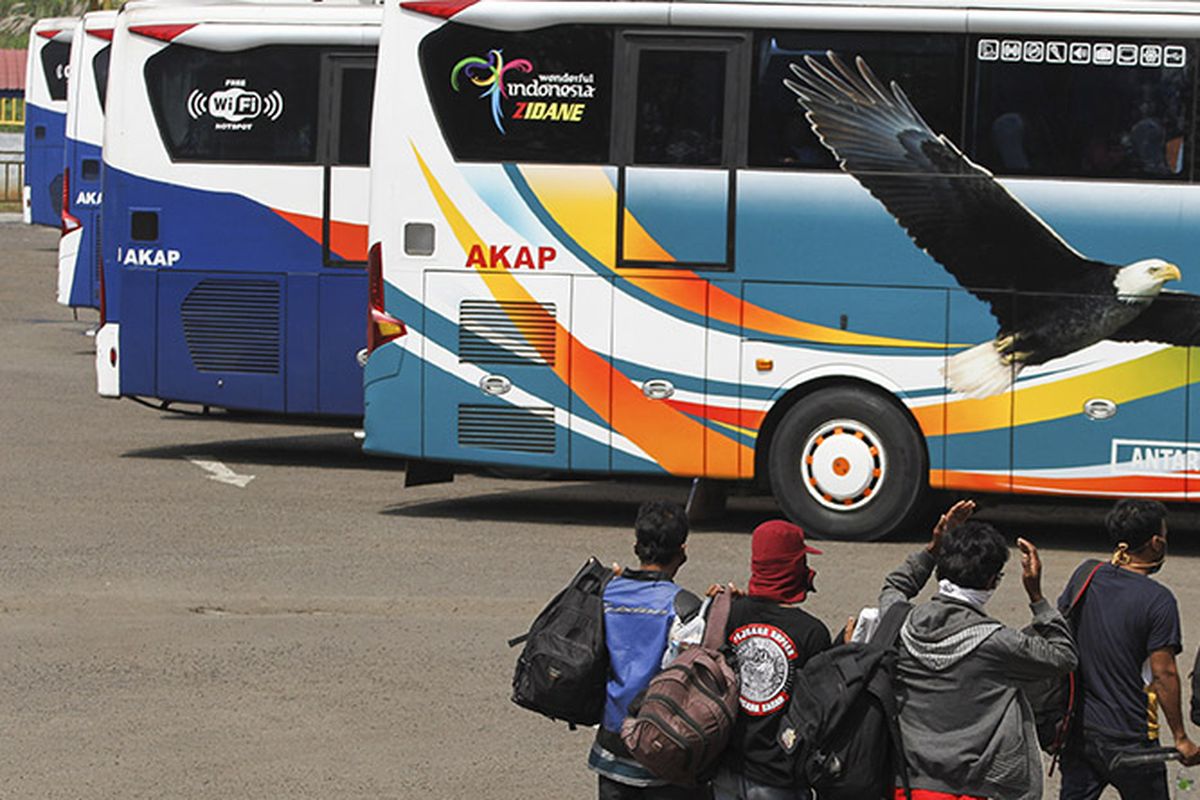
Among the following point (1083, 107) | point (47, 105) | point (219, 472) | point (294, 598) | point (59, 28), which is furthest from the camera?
point (47, 105)

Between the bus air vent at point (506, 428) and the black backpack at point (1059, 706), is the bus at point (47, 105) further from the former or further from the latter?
the black backpack at point (1059, 706)

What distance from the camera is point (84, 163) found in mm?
21375

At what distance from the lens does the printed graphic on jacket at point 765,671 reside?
525cm

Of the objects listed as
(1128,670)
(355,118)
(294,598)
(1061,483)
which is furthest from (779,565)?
(355,118)

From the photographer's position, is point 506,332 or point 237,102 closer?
point 506,332

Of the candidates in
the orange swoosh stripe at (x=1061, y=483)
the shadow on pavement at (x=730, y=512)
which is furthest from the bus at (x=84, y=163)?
the orange swoosh stripe at (x=1061, y=483)

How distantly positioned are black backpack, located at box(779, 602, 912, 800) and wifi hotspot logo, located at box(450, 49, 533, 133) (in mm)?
8035

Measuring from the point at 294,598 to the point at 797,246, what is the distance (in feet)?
12.0

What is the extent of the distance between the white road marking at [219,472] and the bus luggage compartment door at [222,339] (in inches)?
18.2

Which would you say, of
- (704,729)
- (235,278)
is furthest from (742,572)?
Answer: (704,729)

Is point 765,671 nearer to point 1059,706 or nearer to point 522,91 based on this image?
point 1059,706

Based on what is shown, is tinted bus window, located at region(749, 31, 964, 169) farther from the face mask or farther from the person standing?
the face mask

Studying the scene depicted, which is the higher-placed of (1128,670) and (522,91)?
(522,91)

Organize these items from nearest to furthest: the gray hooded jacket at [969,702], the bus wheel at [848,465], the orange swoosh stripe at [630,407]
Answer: the gray hooded jacket at [969,702]
the bus wheel at [848,465]
the orange swoosh stripe at [630,407]
